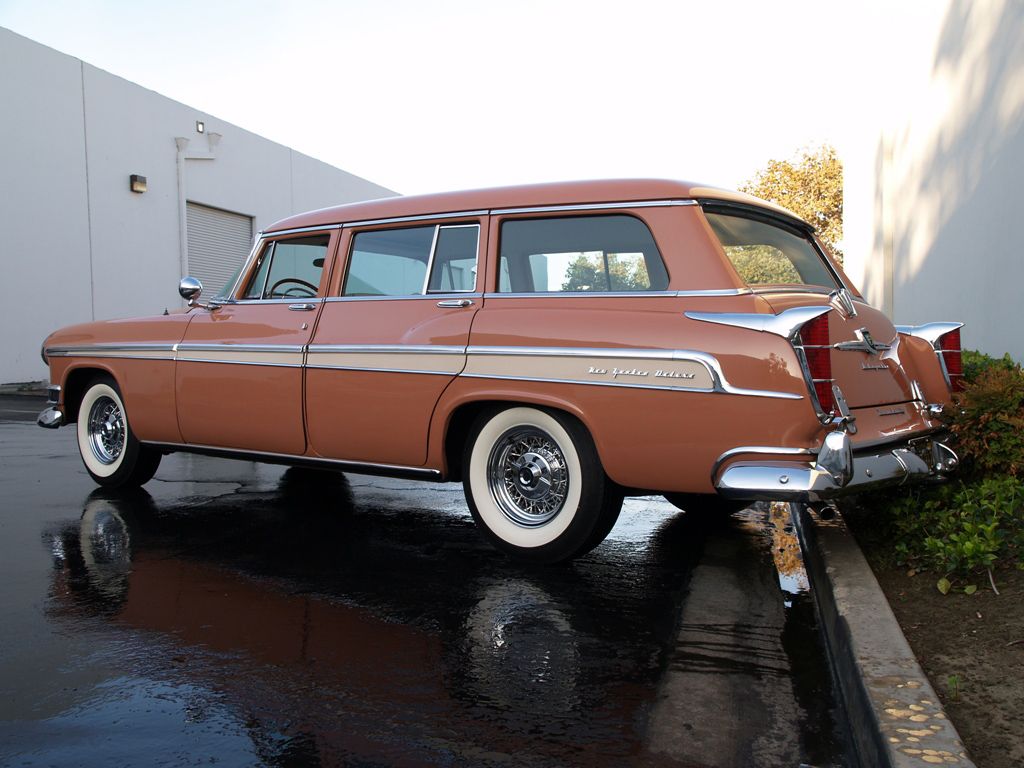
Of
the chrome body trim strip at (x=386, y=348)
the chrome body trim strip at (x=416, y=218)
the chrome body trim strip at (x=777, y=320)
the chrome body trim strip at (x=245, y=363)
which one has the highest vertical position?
the chrome body trim strip at (x=416, y=218)

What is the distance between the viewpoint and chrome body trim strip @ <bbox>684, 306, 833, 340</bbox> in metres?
3.90

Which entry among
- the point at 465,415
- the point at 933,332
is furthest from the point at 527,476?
the point at 933,332

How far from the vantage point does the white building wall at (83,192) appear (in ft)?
53.4

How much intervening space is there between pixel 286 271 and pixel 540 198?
202 centimetres

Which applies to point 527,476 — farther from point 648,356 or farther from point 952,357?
point 952,357

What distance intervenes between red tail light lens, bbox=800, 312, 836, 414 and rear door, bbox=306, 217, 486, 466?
5.56 feet

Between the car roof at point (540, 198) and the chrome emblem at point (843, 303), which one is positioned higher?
the car roof at point (540, 198)

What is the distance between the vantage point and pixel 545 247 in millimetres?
4828

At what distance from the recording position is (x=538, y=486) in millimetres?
4742

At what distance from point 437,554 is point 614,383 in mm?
1473

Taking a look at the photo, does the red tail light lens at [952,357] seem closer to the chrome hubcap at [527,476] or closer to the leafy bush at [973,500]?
the leafy bush at [973,500]

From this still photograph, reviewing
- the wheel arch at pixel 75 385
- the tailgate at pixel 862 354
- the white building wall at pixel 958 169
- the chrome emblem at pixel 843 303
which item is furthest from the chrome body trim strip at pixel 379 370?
the white building wall at pixel 958 169

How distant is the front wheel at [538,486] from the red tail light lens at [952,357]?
1979 mm

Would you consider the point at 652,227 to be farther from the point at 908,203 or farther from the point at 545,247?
the point at 908,203
